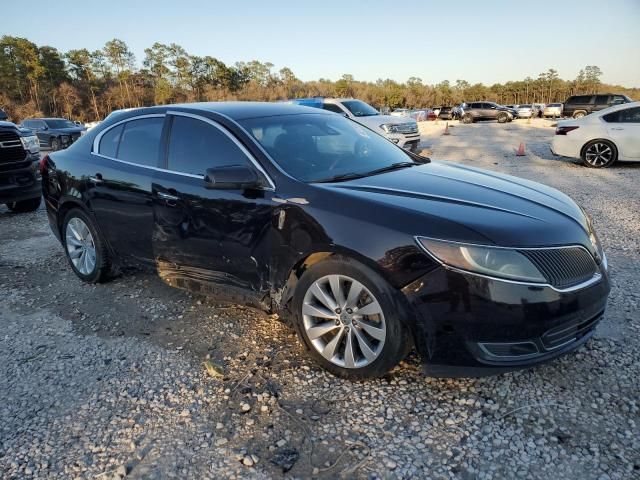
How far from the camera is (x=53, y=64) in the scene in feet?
214

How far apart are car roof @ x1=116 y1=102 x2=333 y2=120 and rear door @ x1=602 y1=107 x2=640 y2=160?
30.1 ft

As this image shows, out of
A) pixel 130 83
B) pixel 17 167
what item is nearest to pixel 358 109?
pixel 17 167

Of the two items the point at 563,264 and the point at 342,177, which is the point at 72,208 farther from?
the point at 563,264

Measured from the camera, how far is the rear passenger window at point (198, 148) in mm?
3329

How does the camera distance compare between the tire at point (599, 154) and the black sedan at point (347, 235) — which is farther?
the tire at point (599, 154)

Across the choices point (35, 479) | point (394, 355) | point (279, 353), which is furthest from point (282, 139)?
point (35, 479)

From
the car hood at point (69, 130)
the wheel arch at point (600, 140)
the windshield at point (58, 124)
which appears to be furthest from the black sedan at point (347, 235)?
the windshield at point (58, 124)

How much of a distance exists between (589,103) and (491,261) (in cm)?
3177

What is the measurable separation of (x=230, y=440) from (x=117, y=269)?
8.94 feet

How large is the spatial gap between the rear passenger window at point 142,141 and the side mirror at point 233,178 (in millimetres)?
942

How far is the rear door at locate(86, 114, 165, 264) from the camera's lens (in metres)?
3.77

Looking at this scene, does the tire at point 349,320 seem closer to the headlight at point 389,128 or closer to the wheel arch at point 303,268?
the wheel arch at point 303,268

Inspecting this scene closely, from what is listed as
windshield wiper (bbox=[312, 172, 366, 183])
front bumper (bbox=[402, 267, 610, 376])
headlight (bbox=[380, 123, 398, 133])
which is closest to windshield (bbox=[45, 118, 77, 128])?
headlight (bbox=[380, 123, 398, 133])

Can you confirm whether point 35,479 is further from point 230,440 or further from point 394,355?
point 394,355
